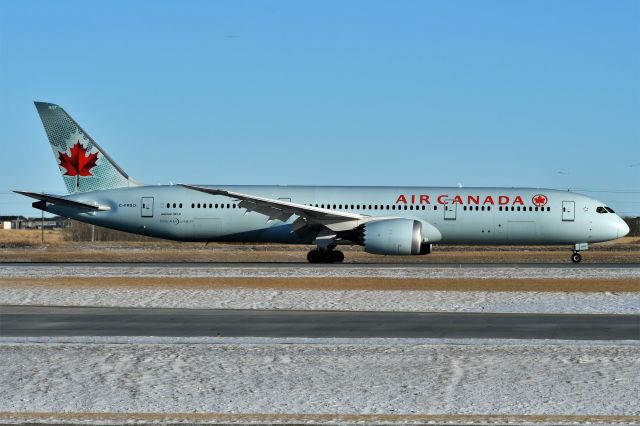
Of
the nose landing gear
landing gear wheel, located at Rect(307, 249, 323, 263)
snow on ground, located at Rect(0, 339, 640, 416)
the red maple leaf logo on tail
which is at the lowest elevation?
snow on ground, located at Rect(0, 339, 640, 416)

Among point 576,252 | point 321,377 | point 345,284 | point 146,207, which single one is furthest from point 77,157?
point 321,377

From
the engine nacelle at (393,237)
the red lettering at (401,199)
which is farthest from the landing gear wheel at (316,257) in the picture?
the red lettering at (401,199)

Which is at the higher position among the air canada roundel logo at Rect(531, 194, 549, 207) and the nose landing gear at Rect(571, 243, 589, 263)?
the air canada roundel logo at Rect(531, 194, 549, 207)

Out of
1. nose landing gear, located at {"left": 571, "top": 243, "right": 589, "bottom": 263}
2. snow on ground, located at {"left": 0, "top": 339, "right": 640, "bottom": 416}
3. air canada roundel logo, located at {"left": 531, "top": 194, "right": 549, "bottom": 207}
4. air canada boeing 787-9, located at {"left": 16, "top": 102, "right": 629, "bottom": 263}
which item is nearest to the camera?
snow on ground, located at {"left": 0, "top": 339, "right": 640, "bottom": 416}

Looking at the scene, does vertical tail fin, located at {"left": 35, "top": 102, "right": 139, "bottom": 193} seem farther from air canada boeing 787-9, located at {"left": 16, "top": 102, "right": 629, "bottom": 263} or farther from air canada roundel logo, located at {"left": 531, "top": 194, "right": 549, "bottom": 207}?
air canada roundel logo, located at {"left": 531, "top": 194, "right": 549, "bottom": 207}

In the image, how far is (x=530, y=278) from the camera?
28156 millimetres

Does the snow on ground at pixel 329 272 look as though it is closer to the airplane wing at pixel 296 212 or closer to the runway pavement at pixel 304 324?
the airplane wing at pixel 296 212

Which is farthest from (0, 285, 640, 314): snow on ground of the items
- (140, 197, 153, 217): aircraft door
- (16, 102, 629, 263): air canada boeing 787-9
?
(140, 197, 153, 217): aircraft door

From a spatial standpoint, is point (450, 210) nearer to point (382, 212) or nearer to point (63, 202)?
point (382, 212)

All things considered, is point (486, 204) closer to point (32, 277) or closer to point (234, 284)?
point (234, 284)

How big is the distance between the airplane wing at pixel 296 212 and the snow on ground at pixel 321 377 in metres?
23.0

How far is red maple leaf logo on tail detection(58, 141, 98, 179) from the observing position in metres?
41.7

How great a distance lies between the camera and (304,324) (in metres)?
16.7

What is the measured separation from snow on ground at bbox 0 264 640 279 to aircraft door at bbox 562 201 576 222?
6711 mm
